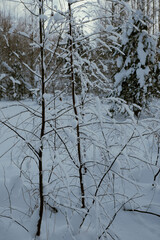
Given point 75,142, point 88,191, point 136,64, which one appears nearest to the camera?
point 75,142

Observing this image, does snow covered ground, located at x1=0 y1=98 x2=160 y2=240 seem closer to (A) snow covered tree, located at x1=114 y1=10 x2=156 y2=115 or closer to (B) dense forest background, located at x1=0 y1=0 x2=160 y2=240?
(B) dense forest background, located at x1=0 y1=0 x2=160 y2=240

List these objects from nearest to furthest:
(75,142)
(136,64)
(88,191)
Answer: (75,142)
(88,191)
(136,64)

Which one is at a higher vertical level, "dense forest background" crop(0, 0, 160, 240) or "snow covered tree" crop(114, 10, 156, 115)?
"snow covered tree" crop(114, 10, 156, 115)

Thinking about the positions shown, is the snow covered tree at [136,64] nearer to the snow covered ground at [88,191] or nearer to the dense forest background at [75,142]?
the dense forest background at [75,142]

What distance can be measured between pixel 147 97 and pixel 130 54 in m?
1.42

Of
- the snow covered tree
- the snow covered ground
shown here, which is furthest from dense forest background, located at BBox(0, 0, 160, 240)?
the snow covered tree

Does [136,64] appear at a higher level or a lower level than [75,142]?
higher

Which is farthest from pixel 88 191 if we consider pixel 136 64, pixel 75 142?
pixel 136 64

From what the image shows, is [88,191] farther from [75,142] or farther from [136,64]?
[136,64]

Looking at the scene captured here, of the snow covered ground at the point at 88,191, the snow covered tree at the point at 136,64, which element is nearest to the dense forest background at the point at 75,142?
the snow covered ground at the point at 88,191

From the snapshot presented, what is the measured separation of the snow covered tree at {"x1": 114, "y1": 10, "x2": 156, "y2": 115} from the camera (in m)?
5.45

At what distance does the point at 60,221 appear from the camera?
1.46m

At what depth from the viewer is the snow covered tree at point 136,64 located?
5.45 meters

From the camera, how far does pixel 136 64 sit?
5734 mm
